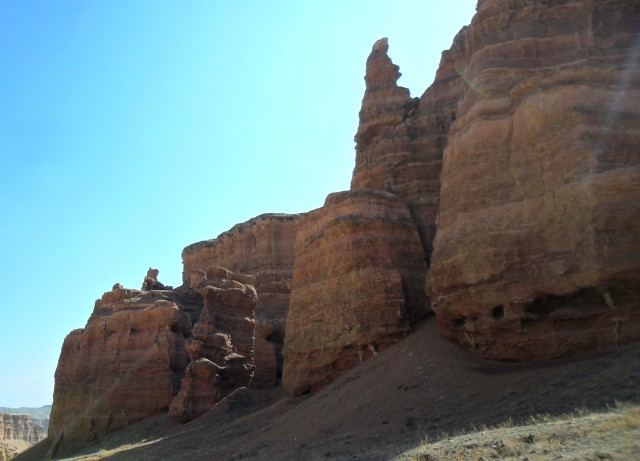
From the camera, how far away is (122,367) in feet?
118

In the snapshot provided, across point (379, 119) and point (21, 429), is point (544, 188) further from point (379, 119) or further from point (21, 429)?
point (21, 429)

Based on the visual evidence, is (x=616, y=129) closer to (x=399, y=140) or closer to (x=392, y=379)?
(x=392, y=379)

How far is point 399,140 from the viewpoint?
28141 mm

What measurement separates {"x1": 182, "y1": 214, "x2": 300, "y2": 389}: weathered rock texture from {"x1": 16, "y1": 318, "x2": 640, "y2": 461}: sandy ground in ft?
63.3

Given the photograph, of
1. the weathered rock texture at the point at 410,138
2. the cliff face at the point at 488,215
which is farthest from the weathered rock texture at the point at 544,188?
the weathered rock texture at the point at 410,138

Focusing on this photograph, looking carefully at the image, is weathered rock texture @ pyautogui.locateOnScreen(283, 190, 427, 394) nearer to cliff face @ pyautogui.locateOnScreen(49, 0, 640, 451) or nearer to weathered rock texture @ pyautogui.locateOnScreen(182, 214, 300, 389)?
cliff face @ pyautogui.locateOnScreen(49, 0, 640, 451)

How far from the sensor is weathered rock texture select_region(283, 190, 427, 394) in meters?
22.1

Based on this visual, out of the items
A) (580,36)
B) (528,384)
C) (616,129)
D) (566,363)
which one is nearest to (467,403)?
(528,384)

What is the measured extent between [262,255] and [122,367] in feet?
59.9

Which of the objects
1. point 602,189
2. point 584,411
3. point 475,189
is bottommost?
point 584,411

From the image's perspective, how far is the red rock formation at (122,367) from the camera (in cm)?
3488

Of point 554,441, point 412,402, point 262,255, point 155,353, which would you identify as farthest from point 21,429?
point 554,441

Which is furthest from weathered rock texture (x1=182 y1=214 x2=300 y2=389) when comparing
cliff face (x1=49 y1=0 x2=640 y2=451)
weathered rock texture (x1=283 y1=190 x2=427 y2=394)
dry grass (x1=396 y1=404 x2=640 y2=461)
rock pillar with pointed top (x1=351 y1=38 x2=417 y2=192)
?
dry grass (x1=396 y1=404 x2=640 y2=461)

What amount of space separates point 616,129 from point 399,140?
1344 cm
